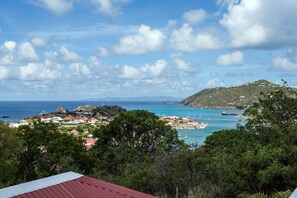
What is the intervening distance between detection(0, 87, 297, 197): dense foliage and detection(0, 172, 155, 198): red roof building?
379cm

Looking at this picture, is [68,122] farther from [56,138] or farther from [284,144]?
[284,144]

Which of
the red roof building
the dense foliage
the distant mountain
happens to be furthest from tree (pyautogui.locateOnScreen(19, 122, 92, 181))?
the distant mountain

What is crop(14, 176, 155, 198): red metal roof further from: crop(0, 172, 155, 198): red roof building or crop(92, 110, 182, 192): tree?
crop(92, 110, 182, 192): tree

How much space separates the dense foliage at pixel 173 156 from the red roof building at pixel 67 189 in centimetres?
379

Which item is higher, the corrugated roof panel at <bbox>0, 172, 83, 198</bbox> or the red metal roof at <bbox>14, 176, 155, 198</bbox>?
the corrugated roof panel at <bbox>0, 172, 83, 198</bbox>

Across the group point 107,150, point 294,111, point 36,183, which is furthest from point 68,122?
point 36,183

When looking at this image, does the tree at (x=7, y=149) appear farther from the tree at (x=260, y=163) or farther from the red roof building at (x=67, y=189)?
the tree at (x=260, y=163)

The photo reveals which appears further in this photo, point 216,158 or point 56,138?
point 56,138

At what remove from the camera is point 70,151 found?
19.4 metres

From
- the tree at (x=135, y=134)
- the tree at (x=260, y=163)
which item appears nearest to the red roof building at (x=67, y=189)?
the tree at (x=260, y=163)

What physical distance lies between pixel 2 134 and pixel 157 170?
5759 millimetres

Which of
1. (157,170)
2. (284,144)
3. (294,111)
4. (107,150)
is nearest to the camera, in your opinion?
(284,144)

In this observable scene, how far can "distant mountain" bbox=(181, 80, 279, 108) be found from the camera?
119m

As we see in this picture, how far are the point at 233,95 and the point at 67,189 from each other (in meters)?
140
